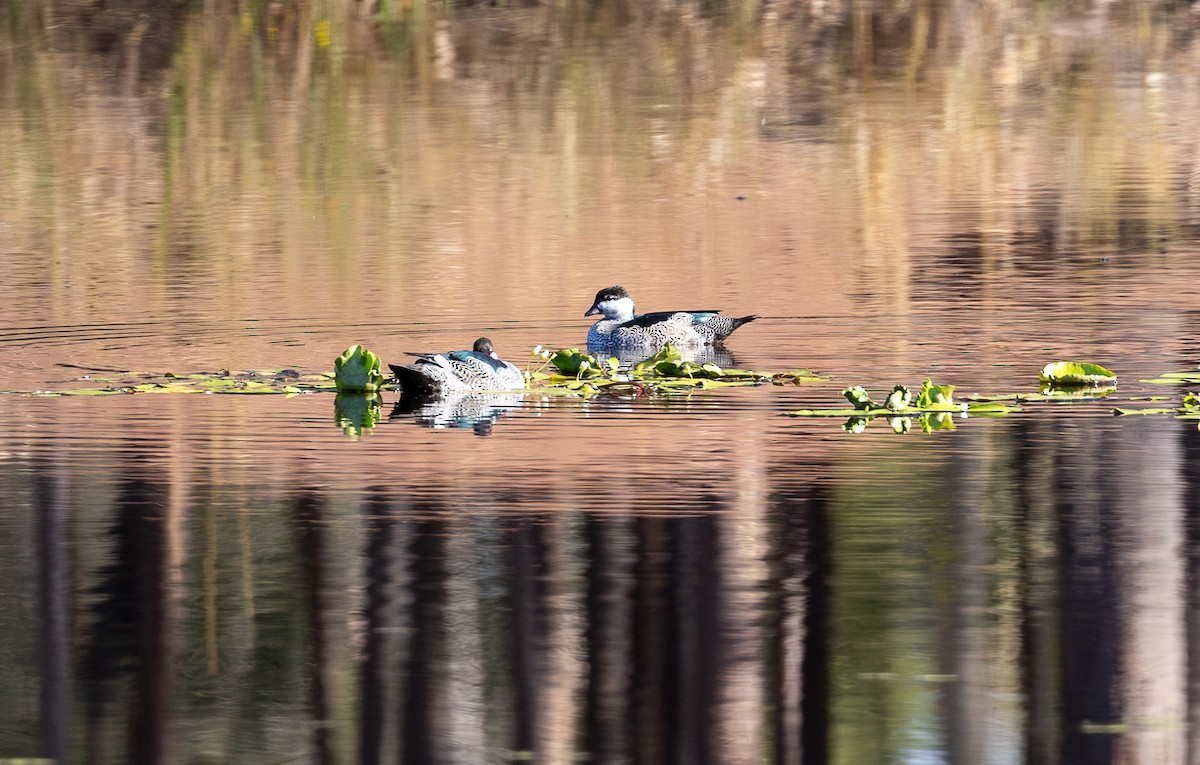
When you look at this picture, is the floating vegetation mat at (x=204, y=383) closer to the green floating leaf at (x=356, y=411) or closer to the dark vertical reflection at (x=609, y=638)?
the green floating leaf at (x=356, y=411)

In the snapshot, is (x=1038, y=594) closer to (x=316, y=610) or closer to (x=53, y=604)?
(x=316, y=610)

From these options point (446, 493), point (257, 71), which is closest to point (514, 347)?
point (446, 493)

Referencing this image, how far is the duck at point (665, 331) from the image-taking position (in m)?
14.7

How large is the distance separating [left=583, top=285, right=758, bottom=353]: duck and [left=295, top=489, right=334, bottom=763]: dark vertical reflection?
5589 mm

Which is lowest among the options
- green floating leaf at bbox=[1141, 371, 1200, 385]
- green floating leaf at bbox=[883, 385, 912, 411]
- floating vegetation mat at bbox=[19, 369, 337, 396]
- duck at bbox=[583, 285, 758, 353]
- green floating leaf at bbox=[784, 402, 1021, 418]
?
green floating leaf at bbox=[784, 402, 1021, 418]

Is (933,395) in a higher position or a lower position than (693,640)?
higher

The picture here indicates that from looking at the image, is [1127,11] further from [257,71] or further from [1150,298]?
[1150,298]

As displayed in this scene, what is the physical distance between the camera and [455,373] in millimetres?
12422

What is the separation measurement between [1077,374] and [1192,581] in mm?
4641

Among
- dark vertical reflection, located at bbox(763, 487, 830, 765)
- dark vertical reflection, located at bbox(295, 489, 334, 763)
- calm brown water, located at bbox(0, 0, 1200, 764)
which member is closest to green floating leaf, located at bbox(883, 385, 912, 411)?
calm brown water, located at bbox(0, 0, 1200, 764)

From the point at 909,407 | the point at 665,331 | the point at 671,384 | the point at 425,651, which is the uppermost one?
the point at 665,331

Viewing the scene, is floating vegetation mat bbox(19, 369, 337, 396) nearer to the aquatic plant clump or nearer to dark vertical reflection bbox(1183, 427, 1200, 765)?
the aquatic plant clump

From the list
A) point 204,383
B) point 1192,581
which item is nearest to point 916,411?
point 204,383

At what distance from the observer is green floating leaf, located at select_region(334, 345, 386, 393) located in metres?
12.5
